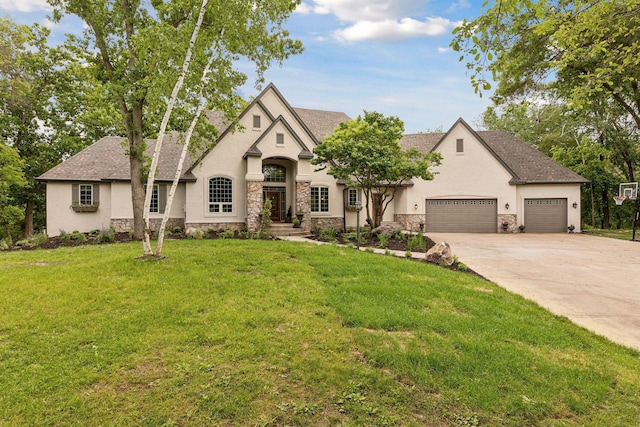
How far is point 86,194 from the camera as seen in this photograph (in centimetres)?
1631

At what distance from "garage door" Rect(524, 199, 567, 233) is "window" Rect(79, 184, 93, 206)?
80.0 feet

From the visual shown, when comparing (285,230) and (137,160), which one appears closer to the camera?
(137,160)

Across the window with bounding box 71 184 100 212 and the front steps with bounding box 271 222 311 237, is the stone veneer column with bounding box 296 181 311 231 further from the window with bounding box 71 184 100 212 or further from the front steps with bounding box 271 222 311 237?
the window with bounding box 71 184 100 212

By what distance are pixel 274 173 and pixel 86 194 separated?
9519mm

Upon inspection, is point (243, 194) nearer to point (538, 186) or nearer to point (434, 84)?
point (434, 84)

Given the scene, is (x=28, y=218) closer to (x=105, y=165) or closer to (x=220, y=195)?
(x=105, y=165)

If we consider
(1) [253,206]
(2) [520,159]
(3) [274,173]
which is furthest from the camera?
(2) [520,159]

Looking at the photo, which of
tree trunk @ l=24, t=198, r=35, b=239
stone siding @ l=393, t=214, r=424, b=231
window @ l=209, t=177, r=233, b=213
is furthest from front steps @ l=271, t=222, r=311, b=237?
tree trunk @ l=24, t=198, r=35, b=239

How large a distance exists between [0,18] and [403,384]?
28.8 meters

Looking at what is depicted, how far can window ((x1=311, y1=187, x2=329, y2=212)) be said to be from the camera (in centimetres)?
1830

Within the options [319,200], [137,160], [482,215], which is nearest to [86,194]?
[137,160]

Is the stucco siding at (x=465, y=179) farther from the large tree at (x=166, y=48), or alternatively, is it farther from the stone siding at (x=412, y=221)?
the large tree at (x=166, y=48)

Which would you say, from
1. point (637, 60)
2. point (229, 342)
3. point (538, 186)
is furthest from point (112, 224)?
point (538, 186)

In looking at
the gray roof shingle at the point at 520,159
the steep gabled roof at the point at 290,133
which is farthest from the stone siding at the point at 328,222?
the gray roof shingle at the point at 520,159
